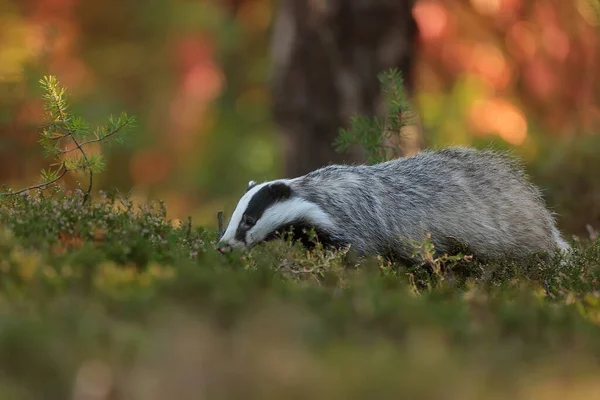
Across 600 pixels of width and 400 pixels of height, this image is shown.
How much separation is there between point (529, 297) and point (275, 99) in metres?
8.74

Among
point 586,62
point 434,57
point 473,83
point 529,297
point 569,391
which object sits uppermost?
point 434,57

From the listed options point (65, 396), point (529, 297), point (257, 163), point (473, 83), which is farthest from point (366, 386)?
point (257, 163)

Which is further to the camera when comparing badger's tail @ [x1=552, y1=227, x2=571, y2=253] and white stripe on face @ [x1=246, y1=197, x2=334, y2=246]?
badger's tail @ [x1=552, y1=227, x2=571, y2=253]

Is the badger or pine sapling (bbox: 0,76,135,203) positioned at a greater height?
pine sapling (bbox: 0,76,135,203)

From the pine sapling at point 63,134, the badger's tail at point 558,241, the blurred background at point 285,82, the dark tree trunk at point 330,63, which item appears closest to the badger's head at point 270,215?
the pine sapling at point 63,134

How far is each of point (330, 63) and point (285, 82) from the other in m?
0.70

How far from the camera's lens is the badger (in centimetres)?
675

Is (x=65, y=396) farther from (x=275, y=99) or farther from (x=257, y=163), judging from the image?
(x=257, y=163)

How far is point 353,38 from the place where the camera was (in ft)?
40.6

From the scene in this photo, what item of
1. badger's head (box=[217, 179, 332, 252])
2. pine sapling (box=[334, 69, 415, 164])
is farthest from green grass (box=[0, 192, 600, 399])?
pine sapling (box=[334, 69, 415, 164])

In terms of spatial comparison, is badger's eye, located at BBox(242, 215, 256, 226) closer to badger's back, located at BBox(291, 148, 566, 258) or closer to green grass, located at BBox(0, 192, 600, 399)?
badger's back, located at BBox(291, 148, 566, 258)

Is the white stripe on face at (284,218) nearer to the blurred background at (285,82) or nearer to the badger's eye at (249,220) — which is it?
the badger's eye at (249,220)

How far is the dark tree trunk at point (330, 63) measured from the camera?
12320 millimetres

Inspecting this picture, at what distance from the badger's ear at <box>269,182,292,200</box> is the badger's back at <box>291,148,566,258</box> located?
118 millimetres
